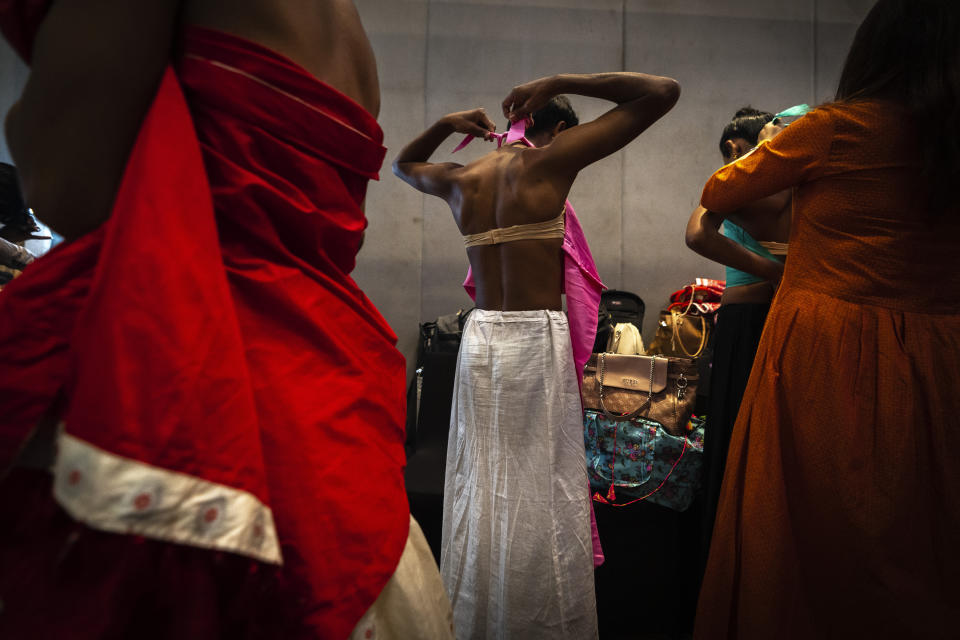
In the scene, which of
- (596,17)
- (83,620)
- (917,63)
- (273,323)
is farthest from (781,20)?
(83,620)

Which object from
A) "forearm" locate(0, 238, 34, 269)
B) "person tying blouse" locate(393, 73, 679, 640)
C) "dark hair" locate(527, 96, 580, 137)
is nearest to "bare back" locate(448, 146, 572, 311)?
"person tying blouse" locate(393, 73, 679, 640)

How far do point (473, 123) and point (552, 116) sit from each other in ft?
0.94

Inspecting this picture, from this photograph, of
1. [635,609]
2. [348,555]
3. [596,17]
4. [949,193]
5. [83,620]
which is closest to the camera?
[83,620]

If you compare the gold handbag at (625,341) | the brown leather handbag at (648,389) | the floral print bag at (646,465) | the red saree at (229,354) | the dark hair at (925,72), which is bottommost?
the floral print bag at (646,465)

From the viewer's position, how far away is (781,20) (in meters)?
3.16

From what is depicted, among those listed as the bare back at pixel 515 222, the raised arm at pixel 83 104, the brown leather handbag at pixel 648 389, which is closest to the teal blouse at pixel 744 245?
the brown leather handbag at pixel 648 389

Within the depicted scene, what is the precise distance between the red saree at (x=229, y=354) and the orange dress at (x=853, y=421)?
818mm

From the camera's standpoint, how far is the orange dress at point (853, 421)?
0.94 metres

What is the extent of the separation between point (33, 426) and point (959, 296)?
1.35 meters

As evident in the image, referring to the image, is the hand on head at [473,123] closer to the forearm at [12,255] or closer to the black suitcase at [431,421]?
the black suitcase at [431,421]

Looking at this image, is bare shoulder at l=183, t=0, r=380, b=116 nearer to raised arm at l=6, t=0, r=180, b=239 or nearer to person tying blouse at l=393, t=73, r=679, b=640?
raised arm at l=6, t=0, r=180, b=239

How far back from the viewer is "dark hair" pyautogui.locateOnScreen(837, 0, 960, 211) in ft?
3.11

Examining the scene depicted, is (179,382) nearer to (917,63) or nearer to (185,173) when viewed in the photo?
(185,173)

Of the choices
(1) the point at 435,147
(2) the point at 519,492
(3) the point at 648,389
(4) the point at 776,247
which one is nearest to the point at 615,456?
(3) the point at 648,389
